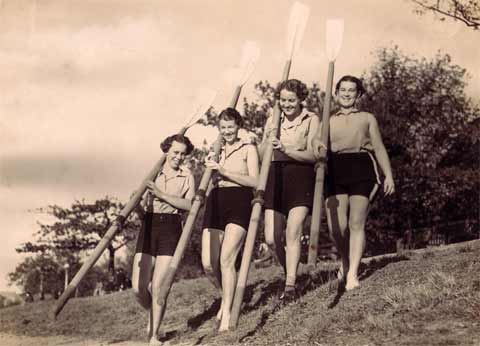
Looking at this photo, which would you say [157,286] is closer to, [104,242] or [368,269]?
[104,242]

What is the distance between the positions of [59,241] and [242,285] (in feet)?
67.3

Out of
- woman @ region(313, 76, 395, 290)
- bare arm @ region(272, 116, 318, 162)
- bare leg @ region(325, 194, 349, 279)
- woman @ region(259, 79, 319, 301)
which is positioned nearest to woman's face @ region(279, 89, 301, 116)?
woman @ region(259, 79, 319, 301)

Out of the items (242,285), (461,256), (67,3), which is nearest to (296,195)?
(242,285)

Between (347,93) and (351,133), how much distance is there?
1.28 ft

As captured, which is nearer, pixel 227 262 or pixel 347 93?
pixel 227 262

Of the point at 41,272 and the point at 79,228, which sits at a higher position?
the point at 79,228

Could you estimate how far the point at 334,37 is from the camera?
6.70 metres

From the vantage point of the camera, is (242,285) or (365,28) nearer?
(242,285)

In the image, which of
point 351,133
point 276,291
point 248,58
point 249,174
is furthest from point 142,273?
point 248,58

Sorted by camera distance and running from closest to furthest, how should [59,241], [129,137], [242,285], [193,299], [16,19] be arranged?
[242,285], [16,19], [193,299], [129,137], [59,241]

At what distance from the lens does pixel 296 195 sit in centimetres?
599

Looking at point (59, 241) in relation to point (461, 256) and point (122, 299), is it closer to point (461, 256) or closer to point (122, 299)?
point (122, 299)

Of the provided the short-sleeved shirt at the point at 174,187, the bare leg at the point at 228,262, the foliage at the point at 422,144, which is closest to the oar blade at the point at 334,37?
the short-sleeved shirt at the point at 174,187

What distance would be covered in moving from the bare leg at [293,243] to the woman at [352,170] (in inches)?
14.9
